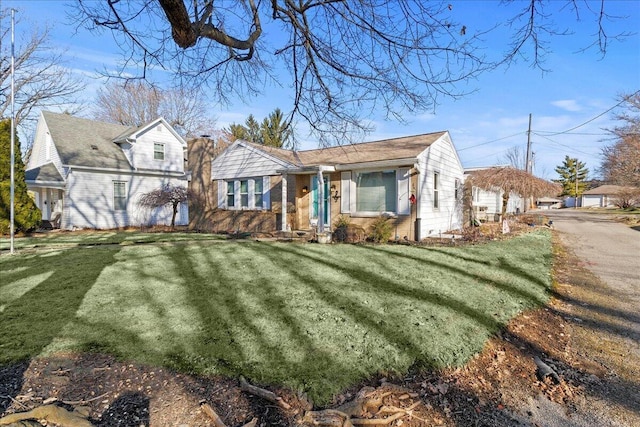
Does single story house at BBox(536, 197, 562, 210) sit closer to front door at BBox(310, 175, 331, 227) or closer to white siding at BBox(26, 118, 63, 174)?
front door at BBox(310, 175, 331, 227)

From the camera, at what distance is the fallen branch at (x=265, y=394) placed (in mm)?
2451

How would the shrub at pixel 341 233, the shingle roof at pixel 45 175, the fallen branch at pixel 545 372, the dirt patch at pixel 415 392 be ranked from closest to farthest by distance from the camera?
the dirt patch at pixel 415 392 → the fallen branch at pixel 545 372 → the shrub at pixel 341 233 → the shingle roof at pixel 45 175

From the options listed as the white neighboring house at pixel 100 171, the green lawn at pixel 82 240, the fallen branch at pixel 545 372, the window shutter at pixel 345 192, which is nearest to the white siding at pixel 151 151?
the white neighboring house at pixel 100 171

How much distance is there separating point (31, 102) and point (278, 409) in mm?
26026

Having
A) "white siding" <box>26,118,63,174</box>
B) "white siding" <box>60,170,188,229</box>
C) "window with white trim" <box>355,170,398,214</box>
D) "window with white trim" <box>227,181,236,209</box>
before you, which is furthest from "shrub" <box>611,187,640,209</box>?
"white siding" <box>26,118,63,174</box>

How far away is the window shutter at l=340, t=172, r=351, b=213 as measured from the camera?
1248 cm

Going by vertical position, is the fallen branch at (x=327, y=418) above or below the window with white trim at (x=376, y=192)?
below

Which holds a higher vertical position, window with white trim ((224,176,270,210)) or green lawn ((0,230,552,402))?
window with white trim ((224,176,270,210))

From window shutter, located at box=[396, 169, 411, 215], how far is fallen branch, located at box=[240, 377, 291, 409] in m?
9.39

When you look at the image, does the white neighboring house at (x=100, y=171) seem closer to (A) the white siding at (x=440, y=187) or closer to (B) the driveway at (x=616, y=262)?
(A) the white siding at (x=440, y=187)

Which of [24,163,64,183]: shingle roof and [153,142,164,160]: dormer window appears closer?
[24,163,64,183]: shingle roof

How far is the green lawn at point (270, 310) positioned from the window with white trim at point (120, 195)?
10559 mm

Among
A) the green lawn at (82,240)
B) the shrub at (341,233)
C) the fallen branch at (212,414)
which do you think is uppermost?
the shrub at (341,233)

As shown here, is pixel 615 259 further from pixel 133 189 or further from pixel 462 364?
pixel 133 189
